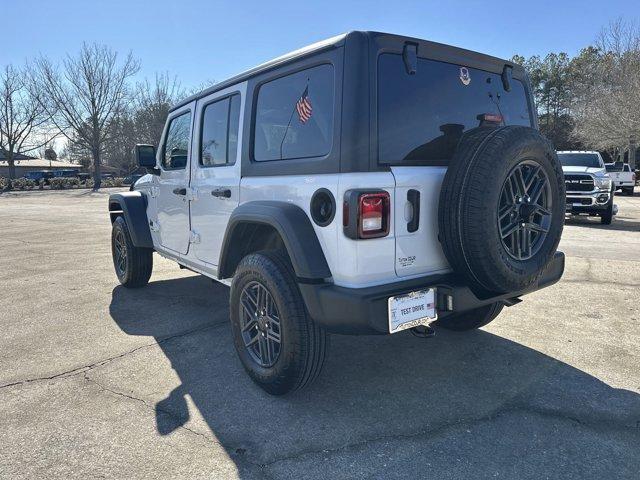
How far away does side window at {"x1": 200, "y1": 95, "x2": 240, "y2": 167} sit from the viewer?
3.52 m

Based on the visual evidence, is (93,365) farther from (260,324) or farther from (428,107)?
(428,107)

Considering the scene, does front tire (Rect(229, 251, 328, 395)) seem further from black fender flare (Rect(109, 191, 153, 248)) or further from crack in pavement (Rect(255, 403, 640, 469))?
black fender flare (Rect(109, 191, 153, 248))

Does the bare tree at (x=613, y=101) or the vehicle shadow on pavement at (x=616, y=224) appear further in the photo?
the bare tree at (x=613, y=101)

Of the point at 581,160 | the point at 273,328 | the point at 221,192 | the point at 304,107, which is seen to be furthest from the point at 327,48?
the point at 581,160

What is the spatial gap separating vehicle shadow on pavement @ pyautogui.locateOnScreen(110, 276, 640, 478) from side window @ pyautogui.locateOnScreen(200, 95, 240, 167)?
59.7 inches

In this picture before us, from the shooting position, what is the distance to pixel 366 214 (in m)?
2.43

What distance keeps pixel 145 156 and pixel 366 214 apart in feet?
10.5

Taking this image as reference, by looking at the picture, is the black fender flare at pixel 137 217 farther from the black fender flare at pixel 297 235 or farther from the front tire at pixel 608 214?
the front tire at pixel 608 214

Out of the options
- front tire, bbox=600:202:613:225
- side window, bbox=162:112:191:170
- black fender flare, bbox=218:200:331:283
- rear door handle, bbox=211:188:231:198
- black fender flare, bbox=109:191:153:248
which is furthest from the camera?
front tire, bbox=600:202:613:225

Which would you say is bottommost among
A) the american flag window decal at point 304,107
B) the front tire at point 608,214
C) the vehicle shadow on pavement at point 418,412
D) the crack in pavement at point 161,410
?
the crack in pavement at point 161,410

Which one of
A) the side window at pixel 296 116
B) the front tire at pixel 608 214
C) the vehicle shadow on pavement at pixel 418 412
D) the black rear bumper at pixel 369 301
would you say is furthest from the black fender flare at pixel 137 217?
the front tire at pixel 608 214

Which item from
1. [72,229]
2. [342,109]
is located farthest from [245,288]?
[72,229]

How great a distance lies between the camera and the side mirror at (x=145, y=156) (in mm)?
4785

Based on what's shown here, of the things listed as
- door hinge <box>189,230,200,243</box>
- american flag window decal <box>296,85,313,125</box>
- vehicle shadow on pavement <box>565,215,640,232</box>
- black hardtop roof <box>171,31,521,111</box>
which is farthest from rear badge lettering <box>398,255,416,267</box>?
vehicle shadow on pavement <box>565,215,640,232</box>
